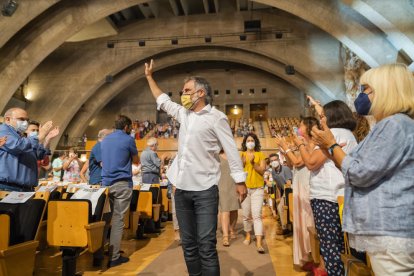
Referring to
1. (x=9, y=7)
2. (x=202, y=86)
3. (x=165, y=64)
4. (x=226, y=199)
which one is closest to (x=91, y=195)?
(x=202, y=86)

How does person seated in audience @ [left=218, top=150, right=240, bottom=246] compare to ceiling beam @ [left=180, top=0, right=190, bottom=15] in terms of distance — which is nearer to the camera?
person seated in audience @ [left=218, top=150, right=240, bottom=246]

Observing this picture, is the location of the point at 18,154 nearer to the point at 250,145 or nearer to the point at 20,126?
the point at 20,126

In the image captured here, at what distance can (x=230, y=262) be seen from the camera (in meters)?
3.46

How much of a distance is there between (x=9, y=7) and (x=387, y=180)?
12.4 m

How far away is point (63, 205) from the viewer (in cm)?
272

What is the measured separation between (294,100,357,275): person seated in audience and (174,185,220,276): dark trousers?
801mm

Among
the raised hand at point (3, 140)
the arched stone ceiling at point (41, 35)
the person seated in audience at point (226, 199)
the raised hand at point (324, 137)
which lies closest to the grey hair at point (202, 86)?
the raised hand at point (324, 137)

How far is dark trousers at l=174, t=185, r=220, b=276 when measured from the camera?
1992 mm

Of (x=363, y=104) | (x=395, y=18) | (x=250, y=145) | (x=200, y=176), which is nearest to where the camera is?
(x=363, y=104)

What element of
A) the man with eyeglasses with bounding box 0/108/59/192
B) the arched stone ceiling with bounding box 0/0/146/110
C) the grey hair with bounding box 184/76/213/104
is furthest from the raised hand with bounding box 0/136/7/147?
the arched stone ceiling with bounding box 0/0/146/110

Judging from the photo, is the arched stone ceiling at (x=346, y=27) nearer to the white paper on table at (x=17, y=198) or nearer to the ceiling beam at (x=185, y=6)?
the ceiling beam at (x=185, y=6)

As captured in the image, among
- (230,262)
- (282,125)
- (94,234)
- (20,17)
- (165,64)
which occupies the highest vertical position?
(165,64)

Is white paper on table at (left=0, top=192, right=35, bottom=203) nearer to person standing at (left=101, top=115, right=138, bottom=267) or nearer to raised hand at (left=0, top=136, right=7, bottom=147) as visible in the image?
raised hand at (left=0, top=136, right=7, bottom=147)

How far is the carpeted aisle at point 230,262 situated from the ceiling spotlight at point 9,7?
10252 millimetres
